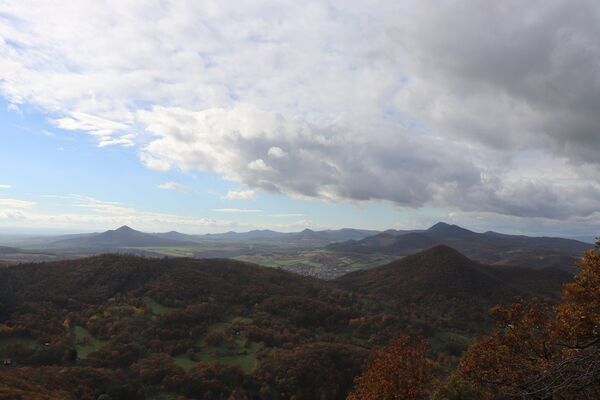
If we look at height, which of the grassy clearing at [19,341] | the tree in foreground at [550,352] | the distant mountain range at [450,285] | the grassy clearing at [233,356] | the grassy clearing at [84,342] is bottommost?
the distant mountain range at [450,285]

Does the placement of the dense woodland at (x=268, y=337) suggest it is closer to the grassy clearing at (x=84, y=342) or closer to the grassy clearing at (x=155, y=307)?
the grassy clearing at (x=84, y=342)

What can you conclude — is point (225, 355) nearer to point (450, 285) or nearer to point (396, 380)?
point (396, 380)

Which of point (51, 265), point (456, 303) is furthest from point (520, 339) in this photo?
point (51, 265)

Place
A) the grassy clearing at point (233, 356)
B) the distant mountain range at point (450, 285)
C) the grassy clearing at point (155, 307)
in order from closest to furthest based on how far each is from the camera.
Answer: the grassy clearing at point (233, 356), the grassy clearing at point (155, 307), the distant mountain range at point (450, 285)

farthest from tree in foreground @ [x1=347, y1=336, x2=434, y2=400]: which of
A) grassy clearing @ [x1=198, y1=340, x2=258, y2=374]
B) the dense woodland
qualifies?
grassy clearing @ [x1=198, y1=340, x2=258, y2=374]

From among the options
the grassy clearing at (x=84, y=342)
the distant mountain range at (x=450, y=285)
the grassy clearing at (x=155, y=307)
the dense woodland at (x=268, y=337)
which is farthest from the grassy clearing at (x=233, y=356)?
the distant mountain range at (x=450, y=285)

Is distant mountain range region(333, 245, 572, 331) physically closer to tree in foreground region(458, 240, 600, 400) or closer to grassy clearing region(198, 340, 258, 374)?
grassy clearing region(198, 340, 258, 374)

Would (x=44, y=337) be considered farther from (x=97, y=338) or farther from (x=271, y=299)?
(x=271, y=299)
